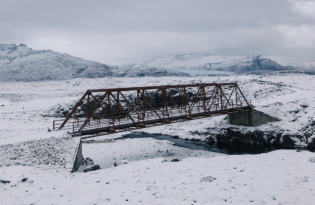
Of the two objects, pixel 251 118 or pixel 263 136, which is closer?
pixel 263 136

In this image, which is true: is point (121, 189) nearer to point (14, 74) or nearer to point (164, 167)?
point (164, 167)

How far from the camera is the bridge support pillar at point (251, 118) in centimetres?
3500

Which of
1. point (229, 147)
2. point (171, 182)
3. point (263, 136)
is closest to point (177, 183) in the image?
point (171, 182)

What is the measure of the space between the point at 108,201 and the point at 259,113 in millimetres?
33114

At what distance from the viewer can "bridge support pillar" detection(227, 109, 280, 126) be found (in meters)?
35.0

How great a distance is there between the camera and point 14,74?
162m

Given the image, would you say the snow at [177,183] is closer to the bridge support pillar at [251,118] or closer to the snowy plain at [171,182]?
the snowy plain at [171,182]

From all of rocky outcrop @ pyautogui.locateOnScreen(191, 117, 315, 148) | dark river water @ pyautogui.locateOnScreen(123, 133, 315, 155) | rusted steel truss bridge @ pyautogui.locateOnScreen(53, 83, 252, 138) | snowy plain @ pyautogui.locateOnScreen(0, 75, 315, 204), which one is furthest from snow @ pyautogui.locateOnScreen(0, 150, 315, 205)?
rocky outcrop @ pyautogui.locateOnScreen(191, 117, 315, 148)

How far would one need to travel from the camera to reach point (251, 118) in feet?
118

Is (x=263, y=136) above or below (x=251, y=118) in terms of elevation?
below

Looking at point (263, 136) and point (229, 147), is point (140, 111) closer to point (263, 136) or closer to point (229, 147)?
point (229, 147)

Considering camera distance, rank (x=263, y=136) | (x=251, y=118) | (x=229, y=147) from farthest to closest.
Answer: (x=251, y=118), (x=263, y=136), (x=229, y=147)

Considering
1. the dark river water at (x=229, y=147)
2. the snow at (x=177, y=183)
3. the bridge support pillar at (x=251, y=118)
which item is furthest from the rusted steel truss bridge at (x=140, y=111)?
the snow at (x=177, y=183)

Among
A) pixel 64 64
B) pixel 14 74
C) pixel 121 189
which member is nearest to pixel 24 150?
pixel 121 189
